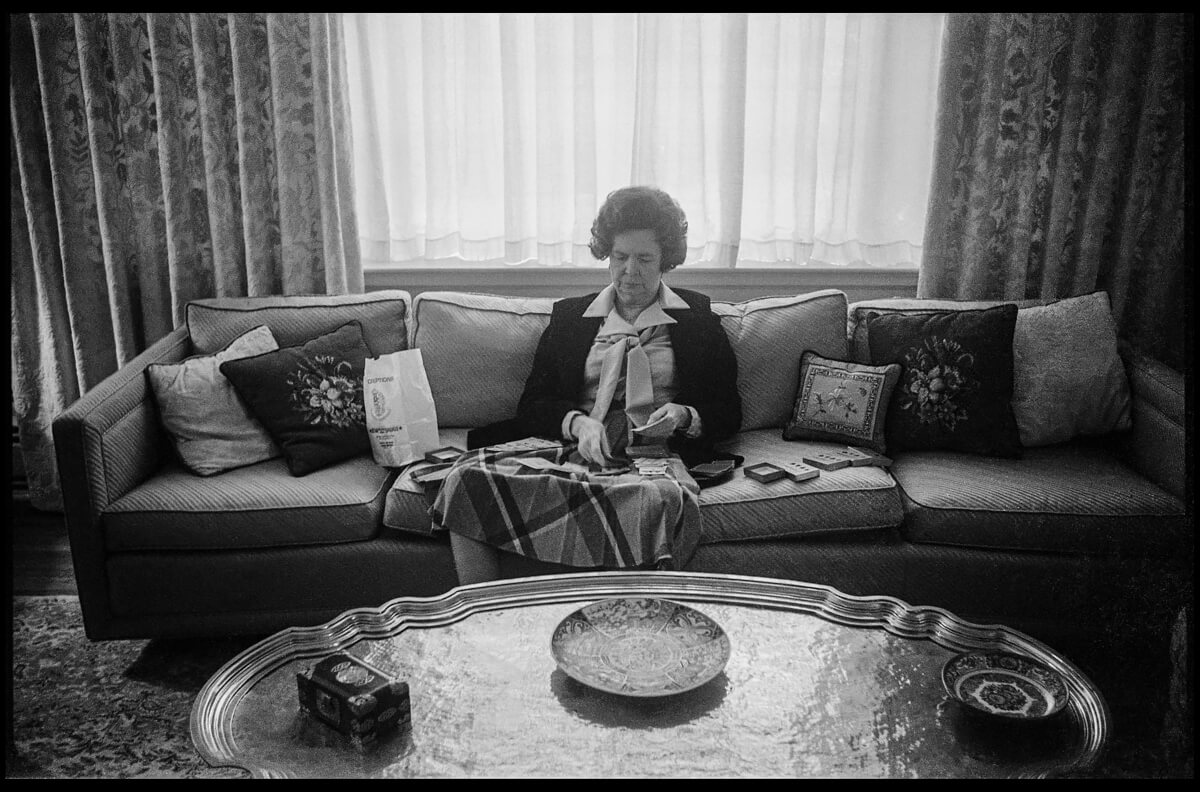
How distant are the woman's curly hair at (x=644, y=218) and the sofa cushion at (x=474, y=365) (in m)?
0.36

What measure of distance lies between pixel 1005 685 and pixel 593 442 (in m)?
1.14

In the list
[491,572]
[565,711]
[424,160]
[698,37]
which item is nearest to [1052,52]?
[698,37]

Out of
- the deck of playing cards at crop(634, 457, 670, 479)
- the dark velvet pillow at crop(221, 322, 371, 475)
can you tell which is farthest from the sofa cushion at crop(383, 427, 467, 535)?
the deck of playing cards at crop(634, 457, 670, 479)

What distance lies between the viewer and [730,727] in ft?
4.58

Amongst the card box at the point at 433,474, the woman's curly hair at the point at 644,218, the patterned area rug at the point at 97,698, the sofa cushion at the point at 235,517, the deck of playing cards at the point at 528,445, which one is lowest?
the patterned area rug at the point at 97,698

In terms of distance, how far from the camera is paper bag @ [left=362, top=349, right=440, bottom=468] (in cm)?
244

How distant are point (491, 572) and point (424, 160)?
1.46 metres

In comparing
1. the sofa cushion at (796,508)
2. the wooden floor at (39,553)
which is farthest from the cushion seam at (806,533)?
the wooden floor at (39,553)

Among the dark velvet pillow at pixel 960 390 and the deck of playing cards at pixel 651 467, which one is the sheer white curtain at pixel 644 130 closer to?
the dark velvet pillow at pixel 960 390

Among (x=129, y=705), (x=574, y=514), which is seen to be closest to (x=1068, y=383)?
(x=574, y=514)

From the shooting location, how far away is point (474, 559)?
2174mm

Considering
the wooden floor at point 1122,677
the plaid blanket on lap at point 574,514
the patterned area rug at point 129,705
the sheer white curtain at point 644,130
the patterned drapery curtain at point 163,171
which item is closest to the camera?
the wooden floor at point 1122,677

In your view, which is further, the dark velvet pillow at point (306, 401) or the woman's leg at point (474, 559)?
the dark velvet pillow at point (306, 401)

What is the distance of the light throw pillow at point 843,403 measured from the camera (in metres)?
2.50
